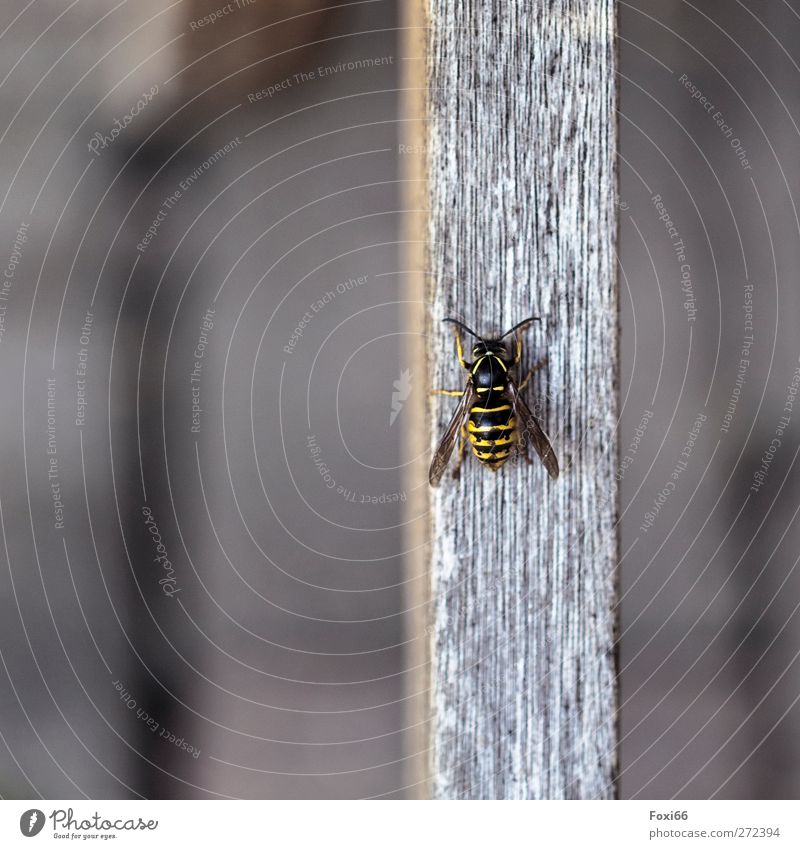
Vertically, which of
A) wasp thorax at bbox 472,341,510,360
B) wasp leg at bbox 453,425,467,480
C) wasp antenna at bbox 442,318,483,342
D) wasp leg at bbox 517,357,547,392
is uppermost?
wasp antenna at bbox 442,318,483,342

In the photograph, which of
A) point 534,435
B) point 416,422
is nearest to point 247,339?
point 416,422

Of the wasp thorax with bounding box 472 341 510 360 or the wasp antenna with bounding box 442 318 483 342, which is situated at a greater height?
the wasp antenna with bounding box 442 318 483 342

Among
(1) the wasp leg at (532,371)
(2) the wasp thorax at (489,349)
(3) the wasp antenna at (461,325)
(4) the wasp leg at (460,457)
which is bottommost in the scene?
(4) the wasp leg at (460,457)

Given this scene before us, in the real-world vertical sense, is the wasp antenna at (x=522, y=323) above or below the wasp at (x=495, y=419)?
above

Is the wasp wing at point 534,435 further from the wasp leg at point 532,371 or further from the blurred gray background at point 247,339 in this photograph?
the blurred gray background at point 247,339

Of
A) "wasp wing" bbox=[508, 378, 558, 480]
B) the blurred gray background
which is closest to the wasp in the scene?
"wasp wing" bbox=[508, 378, 558, 480]

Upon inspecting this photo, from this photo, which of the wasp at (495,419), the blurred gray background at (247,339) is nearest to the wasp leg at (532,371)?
the wasp at (495,419)

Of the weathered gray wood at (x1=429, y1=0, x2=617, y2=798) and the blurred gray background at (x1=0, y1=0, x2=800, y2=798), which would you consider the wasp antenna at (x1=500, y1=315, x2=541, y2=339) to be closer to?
the weathered gray wood at (x1=429, y1=0, x2=617, y2=798)

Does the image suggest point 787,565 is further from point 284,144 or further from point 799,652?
point 284,144
